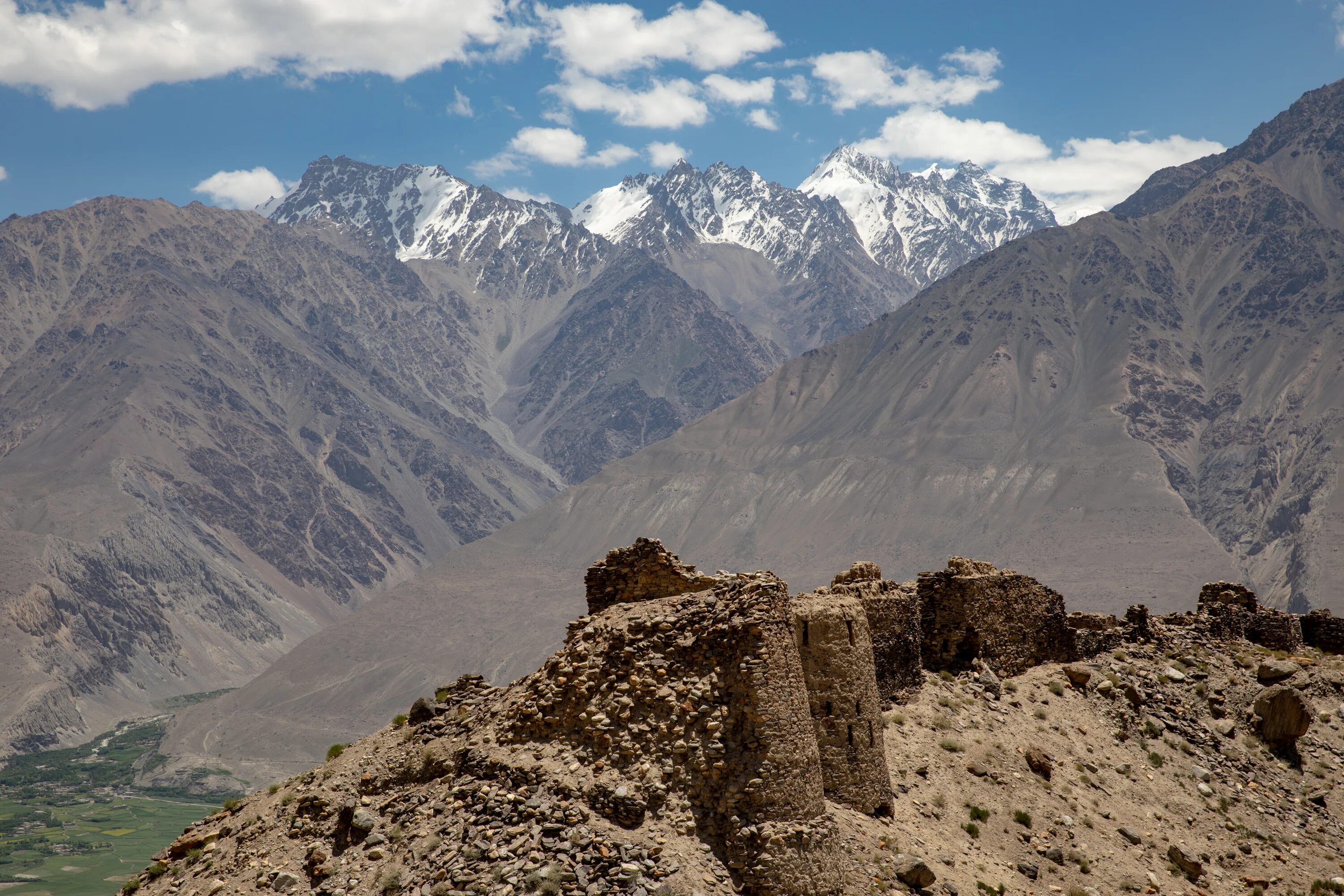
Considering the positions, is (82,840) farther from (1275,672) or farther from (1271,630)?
(1275,672)

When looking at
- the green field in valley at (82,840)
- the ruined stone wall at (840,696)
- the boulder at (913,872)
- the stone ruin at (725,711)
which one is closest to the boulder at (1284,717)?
the stone ruin at (725,711)

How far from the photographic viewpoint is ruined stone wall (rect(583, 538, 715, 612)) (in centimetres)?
2173

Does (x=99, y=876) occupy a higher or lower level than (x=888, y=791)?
lower

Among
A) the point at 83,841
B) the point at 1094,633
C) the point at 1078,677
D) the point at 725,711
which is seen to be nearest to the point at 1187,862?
the point at 1078,677

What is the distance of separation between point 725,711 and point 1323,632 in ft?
102

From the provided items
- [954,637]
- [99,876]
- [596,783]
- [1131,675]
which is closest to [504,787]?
[596,783]

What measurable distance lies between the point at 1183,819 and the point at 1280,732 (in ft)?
20.2

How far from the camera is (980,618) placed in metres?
31.3

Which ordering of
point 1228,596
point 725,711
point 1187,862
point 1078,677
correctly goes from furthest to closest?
point 1228,596 < point 1078,677 < point 1187,862 < point 725,711

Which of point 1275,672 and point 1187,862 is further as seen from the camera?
point 1275,672

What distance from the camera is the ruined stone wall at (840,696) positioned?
2108 cm

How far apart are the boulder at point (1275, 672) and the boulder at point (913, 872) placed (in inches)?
756

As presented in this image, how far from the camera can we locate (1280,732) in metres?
33.7

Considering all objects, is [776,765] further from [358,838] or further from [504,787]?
[358,838]
